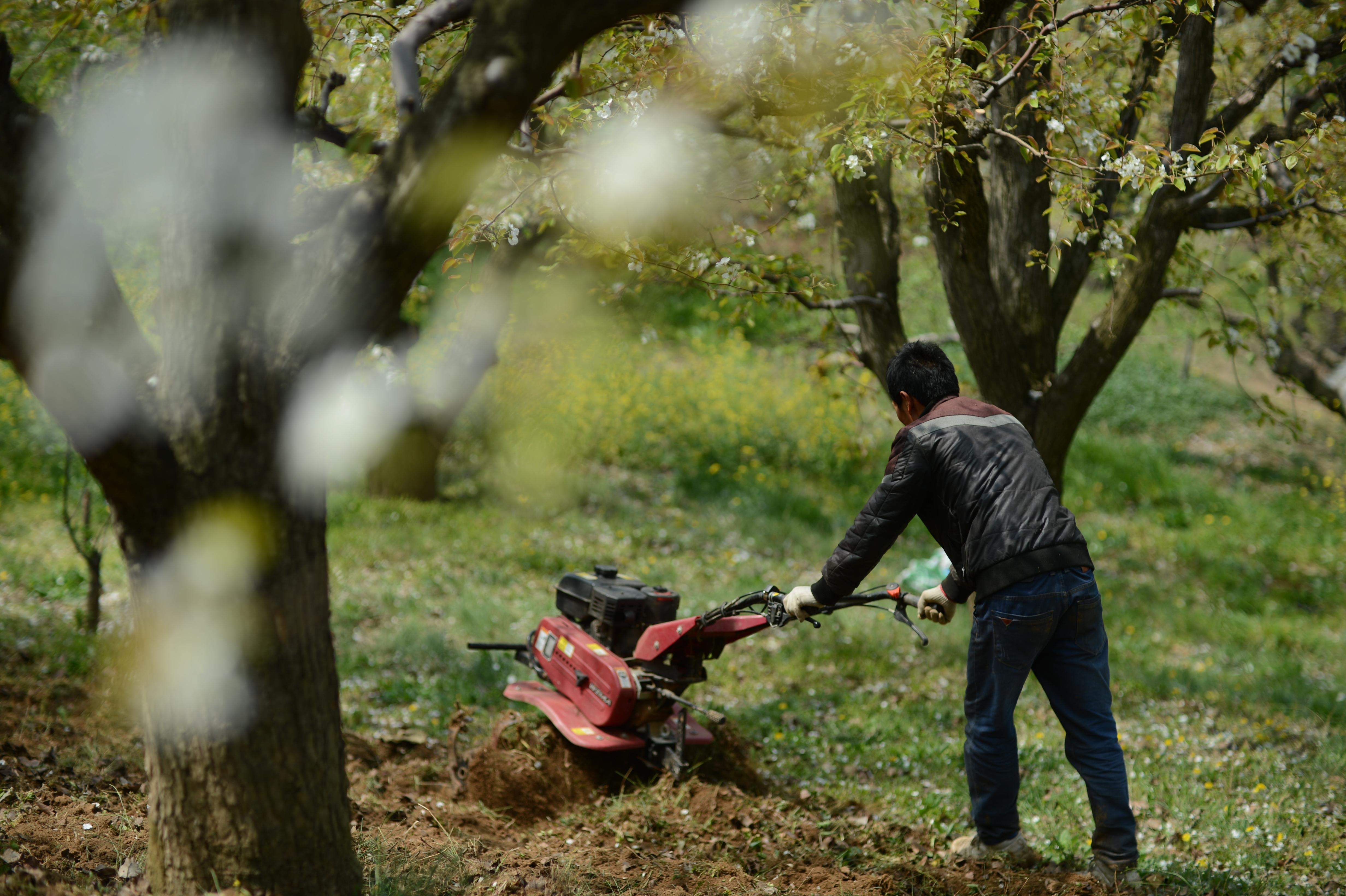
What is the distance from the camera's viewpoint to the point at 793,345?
1491cm

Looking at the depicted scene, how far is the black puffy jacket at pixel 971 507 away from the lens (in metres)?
3.23

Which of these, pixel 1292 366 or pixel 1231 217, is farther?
pixel 1292 366

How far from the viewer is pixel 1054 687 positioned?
343cm

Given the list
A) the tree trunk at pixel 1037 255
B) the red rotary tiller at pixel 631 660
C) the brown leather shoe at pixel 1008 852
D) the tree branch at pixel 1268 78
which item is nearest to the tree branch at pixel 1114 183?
the tree trunk at pixel 1037 255

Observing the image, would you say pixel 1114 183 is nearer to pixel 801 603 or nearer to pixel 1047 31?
pixel 1047 31

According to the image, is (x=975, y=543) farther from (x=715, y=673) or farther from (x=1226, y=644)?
(x=1226, y=644)

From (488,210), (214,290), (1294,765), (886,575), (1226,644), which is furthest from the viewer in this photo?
(886,575)

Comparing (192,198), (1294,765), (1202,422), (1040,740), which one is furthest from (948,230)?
(1202,422)

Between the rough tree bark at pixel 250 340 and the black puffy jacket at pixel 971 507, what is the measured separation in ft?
5.64

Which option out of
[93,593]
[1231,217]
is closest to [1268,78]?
[1231,217]

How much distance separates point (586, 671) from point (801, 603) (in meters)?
1.10

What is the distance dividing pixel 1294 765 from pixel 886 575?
404cm

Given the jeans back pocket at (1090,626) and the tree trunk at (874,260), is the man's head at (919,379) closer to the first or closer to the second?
the jeans back pocket at (1090,626)

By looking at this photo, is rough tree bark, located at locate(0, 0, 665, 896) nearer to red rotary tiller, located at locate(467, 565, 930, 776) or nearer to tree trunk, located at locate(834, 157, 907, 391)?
red rotary tiller, located at locate(467, 565, 930, 776)
